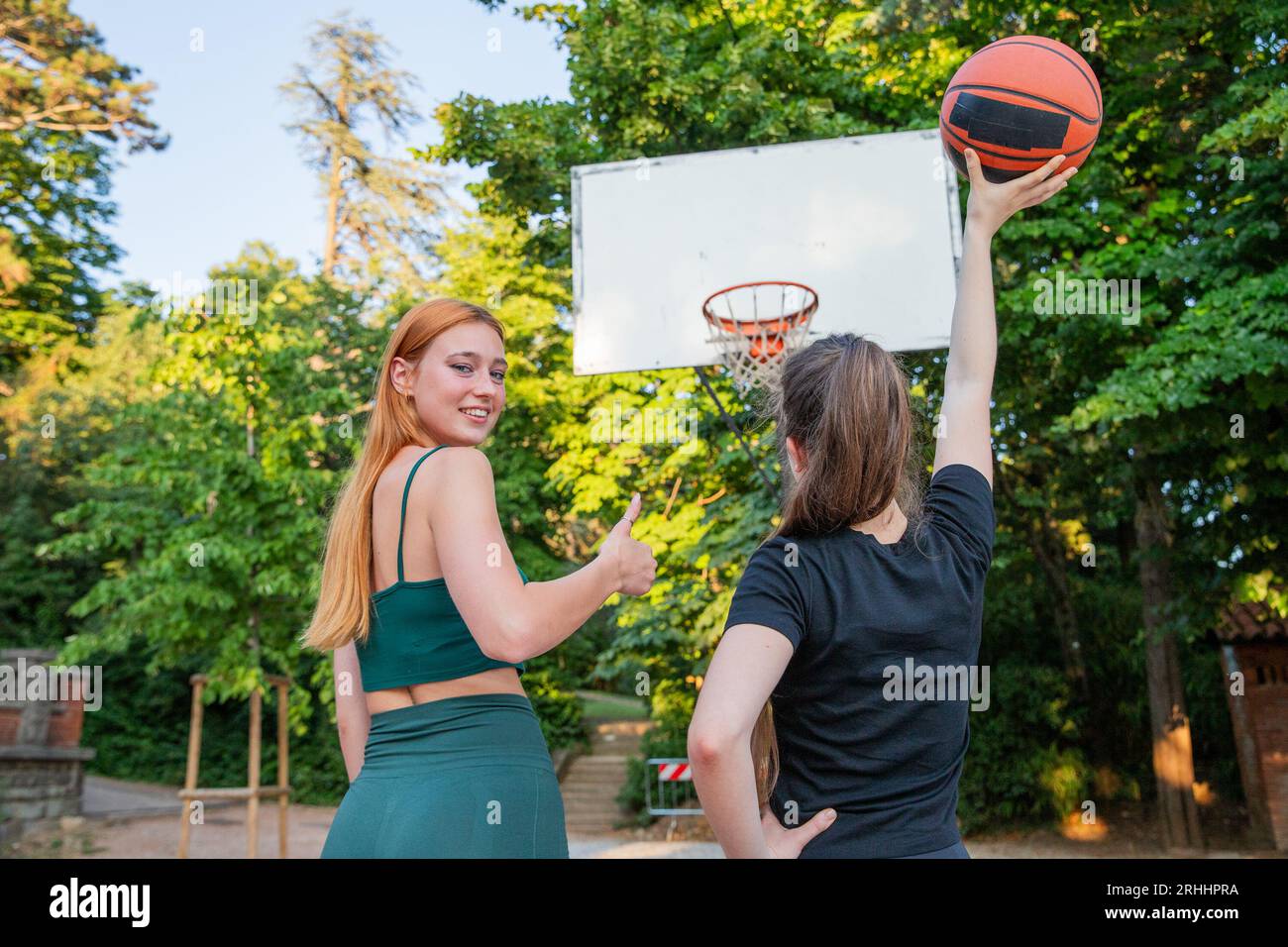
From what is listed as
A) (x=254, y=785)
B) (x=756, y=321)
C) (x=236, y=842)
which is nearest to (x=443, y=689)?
(x=756, y=321)

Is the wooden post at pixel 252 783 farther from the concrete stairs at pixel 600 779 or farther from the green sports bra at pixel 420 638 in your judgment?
the green sports bra at pixel 420 638

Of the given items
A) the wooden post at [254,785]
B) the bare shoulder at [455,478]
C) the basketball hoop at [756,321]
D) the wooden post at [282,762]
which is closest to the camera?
the bare shoulder at [455,478]

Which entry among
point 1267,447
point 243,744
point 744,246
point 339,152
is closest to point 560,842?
point 744,246

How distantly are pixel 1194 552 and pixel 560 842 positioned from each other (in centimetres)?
1190

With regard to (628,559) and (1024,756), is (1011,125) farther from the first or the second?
(1024,756)

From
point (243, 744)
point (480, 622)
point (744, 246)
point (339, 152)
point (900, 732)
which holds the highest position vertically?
Answer: point (339, 152)

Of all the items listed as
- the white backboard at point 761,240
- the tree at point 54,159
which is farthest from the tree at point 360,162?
the white backboard at point 761,240

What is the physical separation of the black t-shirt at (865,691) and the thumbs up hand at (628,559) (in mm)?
267

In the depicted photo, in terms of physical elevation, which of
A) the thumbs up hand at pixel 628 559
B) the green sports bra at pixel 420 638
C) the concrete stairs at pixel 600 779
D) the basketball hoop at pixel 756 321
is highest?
the basketball hoop at pixel 756 321

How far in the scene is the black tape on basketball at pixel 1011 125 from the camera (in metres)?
3.38

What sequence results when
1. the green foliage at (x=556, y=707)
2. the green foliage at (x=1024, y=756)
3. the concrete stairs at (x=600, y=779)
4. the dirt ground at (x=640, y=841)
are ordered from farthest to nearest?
the green foliage at (x=556, y=707) → the concrete stairs at (x=600, y=779) → the green foliage at (x=1024, y=756) → the dirt ground at (x=640, y=841)

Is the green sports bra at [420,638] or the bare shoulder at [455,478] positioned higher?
the bare shoulder at [455,478]
